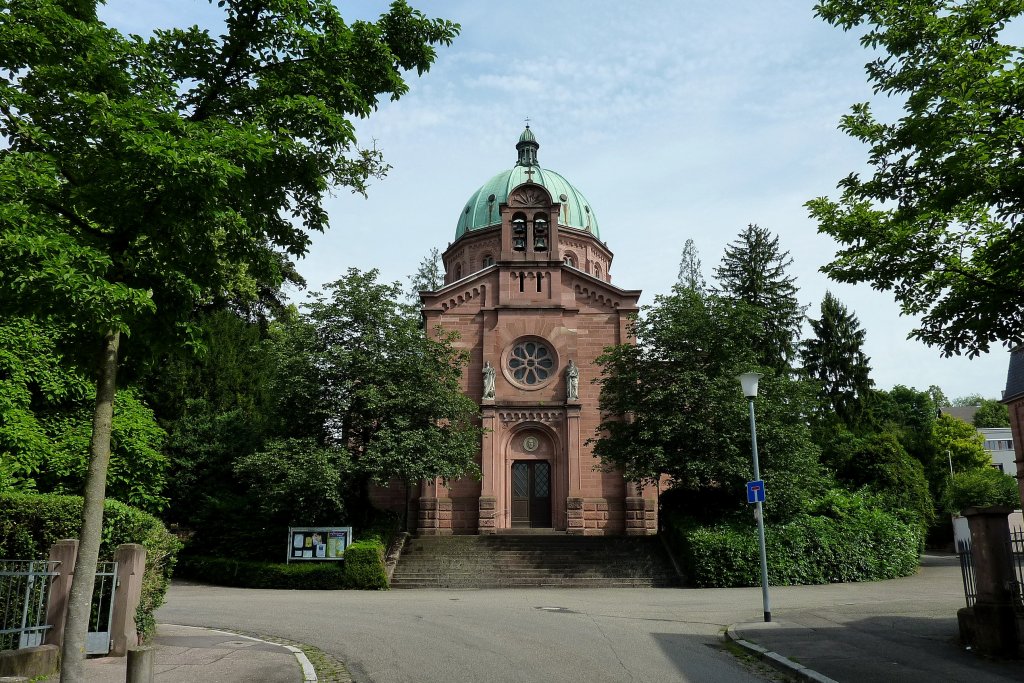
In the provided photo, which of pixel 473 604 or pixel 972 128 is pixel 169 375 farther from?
pixel 972 128

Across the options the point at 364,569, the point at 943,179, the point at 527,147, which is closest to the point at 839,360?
the point at 527,147

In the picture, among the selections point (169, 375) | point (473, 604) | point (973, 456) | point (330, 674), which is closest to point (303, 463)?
point (473, 604)

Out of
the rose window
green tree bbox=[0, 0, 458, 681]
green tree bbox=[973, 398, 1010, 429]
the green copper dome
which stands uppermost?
the green copper dome

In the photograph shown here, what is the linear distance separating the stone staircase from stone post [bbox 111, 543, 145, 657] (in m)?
12.5

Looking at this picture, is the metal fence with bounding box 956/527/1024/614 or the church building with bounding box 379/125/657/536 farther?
the church building with bounding box 379/125/657/536

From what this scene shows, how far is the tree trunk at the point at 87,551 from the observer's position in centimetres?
736

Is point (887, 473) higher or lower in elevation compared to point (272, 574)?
higher

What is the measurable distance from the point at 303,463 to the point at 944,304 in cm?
1897

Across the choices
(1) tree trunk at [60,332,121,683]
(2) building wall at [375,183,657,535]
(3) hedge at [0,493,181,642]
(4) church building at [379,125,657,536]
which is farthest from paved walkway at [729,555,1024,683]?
(4) church building at [379,125,657,536]

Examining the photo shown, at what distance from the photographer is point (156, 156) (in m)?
7.04

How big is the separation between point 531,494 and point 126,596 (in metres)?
22.1

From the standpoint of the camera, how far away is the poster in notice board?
77.8ft

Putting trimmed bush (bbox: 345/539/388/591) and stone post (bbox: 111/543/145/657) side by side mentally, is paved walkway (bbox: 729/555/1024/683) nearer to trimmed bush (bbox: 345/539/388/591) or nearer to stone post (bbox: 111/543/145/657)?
stone post (bbox: 111/543/145/657)

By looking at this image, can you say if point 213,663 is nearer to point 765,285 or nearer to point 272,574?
point 272,574
